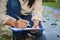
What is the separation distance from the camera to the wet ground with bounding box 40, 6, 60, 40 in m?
1.26

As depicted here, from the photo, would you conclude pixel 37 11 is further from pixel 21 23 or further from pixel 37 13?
pixel 21 23

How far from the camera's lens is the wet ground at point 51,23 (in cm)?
126

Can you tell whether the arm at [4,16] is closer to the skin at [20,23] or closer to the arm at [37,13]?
the skin at [20,23]

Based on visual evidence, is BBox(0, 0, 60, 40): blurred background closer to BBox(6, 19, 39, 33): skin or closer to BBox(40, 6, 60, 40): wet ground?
BBox(40, 6, 60, 40): wet ground

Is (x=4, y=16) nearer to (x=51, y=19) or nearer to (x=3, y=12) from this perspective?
(x=3, y=12)

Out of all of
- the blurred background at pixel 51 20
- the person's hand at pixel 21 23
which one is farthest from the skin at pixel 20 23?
the blurred background at pixel 51 20

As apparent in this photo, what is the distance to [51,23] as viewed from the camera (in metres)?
1.35

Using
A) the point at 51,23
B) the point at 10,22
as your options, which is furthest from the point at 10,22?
the point at 51,23

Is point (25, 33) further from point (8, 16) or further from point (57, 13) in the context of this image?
point (57, 13)

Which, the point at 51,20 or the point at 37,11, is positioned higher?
the point at 37,11

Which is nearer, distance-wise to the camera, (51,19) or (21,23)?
(21,23)

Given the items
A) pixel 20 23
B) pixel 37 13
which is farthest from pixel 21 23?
pixel 37 13

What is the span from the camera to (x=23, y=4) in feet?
3.74

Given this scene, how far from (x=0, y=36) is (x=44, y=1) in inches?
14.8
